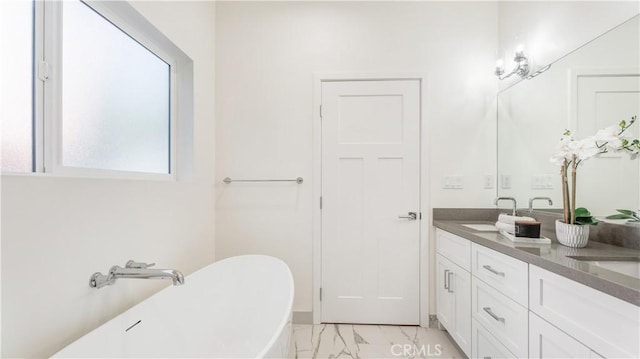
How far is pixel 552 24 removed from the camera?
171 cm

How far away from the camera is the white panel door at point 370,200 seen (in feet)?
7.20

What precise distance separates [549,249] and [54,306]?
6.87 feet

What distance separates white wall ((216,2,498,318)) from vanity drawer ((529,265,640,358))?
112 centimetres

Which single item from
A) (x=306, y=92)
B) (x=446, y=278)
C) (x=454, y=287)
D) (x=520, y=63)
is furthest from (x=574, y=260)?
(x=306, y=92)

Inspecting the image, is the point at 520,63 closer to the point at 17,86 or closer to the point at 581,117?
the point at 581,117

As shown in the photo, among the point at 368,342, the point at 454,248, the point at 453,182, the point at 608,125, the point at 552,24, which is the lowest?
the point at 368,342

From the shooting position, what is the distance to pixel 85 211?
3.59 feet

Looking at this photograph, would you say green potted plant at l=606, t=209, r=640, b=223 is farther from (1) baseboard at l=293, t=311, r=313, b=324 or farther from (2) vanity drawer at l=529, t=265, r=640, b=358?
(1) baseboard at l=293, t=311, r=313, b=324

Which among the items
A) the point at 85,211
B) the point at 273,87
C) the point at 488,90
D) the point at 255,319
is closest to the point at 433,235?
the point at 488,90

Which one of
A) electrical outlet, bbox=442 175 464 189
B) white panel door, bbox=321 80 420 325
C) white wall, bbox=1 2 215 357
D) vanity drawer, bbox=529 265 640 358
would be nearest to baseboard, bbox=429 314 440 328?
white panel door, bbox=321 80 420 325

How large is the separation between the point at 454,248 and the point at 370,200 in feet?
2.33

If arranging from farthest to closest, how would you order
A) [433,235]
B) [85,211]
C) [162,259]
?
[433,235] < [162,259] < [85,211]

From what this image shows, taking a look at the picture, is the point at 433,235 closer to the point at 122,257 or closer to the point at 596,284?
the point at 596,284

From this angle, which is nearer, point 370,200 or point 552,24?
point 552,24
